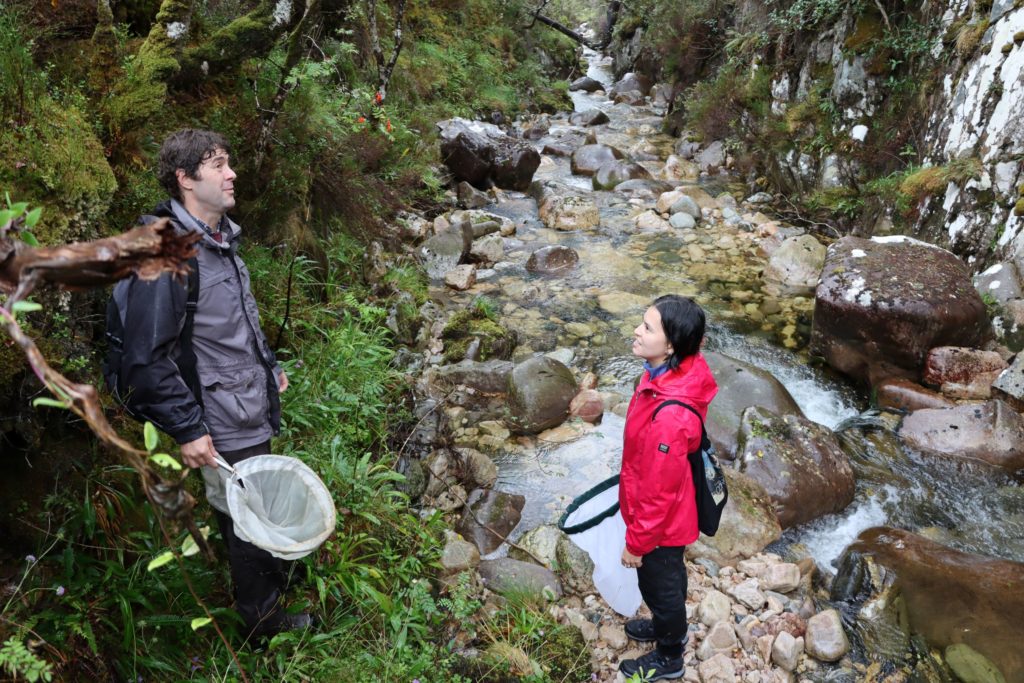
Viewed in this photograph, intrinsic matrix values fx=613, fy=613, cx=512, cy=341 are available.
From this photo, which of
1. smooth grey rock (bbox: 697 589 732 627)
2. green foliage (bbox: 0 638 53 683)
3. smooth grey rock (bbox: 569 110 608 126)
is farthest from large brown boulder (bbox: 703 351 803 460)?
smooth grey rock (bbox: 569 110 608 126)

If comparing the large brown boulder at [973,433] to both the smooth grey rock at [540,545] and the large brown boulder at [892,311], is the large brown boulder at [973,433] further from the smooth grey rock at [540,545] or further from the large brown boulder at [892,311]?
the smooth grey rock at [540,545]

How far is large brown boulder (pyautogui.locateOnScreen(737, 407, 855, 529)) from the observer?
409 cm

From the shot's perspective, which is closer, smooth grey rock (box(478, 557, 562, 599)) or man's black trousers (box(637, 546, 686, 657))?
man's black trousers (box(637, 546, 686, 657))

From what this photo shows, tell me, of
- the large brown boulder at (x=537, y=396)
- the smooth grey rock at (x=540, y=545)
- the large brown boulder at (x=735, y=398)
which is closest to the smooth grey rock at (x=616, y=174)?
the large brown boulder at (x=735, y=398)

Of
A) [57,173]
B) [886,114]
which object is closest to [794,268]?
[886,114]

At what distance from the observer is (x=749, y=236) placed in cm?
897

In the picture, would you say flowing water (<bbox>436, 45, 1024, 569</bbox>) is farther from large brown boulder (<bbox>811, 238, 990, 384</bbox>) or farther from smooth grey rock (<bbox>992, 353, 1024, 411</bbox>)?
smooth grey rock (<bbox>992, 353, 1024, 411</bbox>)

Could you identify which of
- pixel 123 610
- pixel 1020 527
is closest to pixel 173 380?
pixel 123 610

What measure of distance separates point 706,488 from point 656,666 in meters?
0.95

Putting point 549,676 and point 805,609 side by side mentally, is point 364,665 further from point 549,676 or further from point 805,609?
point 805,609

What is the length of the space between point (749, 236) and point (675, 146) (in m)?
5.74

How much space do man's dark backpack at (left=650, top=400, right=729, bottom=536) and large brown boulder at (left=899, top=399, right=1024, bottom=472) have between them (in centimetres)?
315

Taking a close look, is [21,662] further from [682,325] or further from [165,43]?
[165,43]

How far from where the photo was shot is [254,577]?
2.44m
